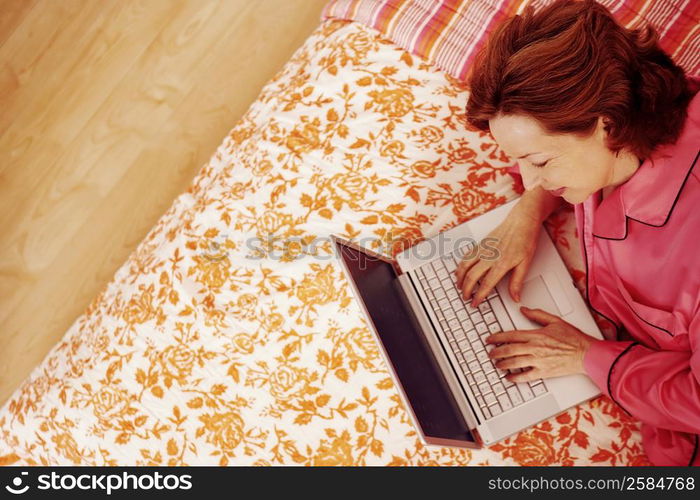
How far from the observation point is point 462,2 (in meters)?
1.56

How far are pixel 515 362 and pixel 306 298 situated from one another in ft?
1.62

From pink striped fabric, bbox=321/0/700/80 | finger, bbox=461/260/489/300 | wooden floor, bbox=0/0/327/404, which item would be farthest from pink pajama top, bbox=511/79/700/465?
wooden floor, bbox=0/0/327/404

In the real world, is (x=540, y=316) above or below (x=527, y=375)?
above

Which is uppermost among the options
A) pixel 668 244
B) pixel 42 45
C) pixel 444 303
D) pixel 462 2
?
pixel 42 45

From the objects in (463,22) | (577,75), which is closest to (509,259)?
(577,75)

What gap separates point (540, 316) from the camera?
1.27 m

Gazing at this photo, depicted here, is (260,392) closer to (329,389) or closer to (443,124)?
(329,389)

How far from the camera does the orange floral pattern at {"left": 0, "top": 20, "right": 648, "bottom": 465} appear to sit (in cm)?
132

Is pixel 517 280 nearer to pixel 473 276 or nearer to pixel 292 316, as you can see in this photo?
pixel 473 276

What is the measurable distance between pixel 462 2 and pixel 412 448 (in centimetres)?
114

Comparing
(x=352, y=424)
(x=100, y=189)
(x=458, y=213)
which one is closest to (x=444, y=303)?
(x=458, y=213)

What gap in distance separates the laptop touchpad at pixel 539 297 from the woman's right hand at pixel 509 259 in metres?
0.03

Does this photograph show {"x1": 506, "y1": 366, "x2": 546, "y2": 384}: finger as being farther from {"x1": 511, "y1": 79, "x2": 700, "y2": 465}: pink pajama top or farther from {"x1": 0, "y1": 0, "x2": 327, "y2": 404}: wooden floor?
{"x1": 0, "y1": 0, "x2": 327, "y2": 404}: wooden floor

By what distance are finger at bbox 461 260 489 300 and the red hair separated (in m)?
0.39
